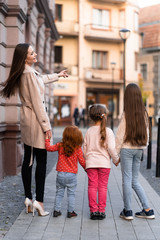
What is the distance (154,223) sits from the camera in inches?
207

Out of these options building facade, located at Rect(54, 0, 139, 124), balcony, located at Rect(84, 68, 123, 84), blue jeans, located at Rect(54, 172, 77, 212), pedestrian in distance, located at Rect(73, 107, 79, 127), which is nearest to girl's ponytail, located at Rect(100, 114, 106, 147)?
blue jeans, located at Rect(54, 172, 77, 212)

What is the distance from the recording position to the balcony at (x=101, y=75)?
122 feet

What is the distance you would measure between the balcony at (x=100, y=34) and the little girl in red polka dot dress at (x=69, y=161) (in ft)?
106

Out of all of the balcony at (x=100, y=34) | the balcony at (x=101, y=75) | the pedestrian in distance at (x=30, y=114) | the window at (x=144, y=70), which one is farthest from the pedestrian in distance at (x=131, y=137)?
the window at (x=144, y=70)

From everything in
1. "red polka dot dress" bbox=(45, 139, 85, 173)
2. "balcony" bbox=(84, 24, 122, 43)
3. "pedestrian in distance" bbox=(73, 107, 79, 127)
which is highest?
"balcony" bbox=(84, 24, 122, 43)

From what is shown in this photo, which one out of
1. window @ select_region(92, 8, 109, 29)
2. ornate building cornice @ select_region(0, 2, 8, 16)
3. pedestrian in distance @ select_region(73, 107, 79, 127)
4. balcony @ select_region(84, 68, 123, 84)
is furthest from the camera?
window @ select_region(92, 8, 109, 29)

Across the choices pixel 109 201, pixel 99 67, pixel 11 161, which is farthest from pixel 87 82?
pixel 109 201

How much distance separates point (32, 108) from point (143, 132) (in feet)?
4.66

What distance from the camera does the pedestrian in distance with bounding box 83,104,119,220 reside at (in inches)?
211

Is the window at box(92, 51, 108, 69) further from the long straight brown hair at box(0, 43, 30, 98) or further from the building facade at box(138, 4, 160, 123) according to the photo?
the long straight brown hair at box(0, 43, 30, 98)

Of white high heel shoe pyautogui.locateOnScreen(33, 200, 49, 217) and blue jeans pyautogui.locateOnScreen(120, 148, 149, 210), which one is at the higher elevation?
blue jeans pyautogui.locateOnScreen(120, 148, 149, 210)

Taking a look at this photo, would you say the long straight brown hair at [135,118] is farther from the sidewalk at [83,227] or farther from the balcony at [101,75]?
the balcony at [101,75]

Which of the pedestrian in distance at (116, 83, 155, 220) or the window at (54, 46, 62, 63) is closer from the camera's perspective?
the pedestrian in distance at (116, 83, 155, 220)

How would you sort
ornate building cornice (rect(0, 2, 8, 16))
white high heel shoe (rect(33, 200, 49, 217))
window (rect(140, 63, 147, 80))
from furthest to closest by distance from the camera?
window (rect(140, 63, 147, 80))
ornate building cornice (rect(0, 2, 8, 16))
white high heel shoe (rect(33, 200, 49, 217))
